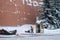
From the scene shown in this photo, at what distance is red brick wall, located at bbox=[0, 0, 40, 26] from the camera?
306 cm

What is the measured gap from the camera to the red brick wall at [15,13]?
120 inches

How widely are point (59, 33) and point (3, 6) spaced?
28.8 inches

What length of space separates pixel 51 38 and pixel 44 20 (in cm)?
23

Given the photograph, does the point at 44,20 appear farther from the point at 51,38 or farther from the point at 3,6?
the point at 3,6

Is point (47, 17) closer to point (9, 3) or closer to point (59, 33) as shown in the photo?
point (59, 33)

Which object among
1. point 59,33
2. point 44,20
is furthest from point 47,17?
point 59,33

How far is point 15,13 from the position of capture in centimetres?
307

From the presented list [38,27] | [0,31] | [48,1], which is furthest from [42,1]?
[0,31]

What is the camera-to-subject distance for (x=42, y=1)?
10.1ft

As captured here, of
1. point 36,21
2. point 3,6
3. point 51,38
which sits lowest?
point 51,38

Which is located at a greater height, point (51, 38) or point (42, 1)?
point (42, 1)

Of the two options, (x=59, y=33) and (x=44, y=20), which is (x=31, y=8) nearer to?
(x=44, y=20)

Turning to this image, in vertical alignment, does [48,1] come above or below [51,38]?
above

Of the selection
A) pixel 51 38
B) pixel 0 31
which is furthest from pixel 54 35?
pixel 0 31
